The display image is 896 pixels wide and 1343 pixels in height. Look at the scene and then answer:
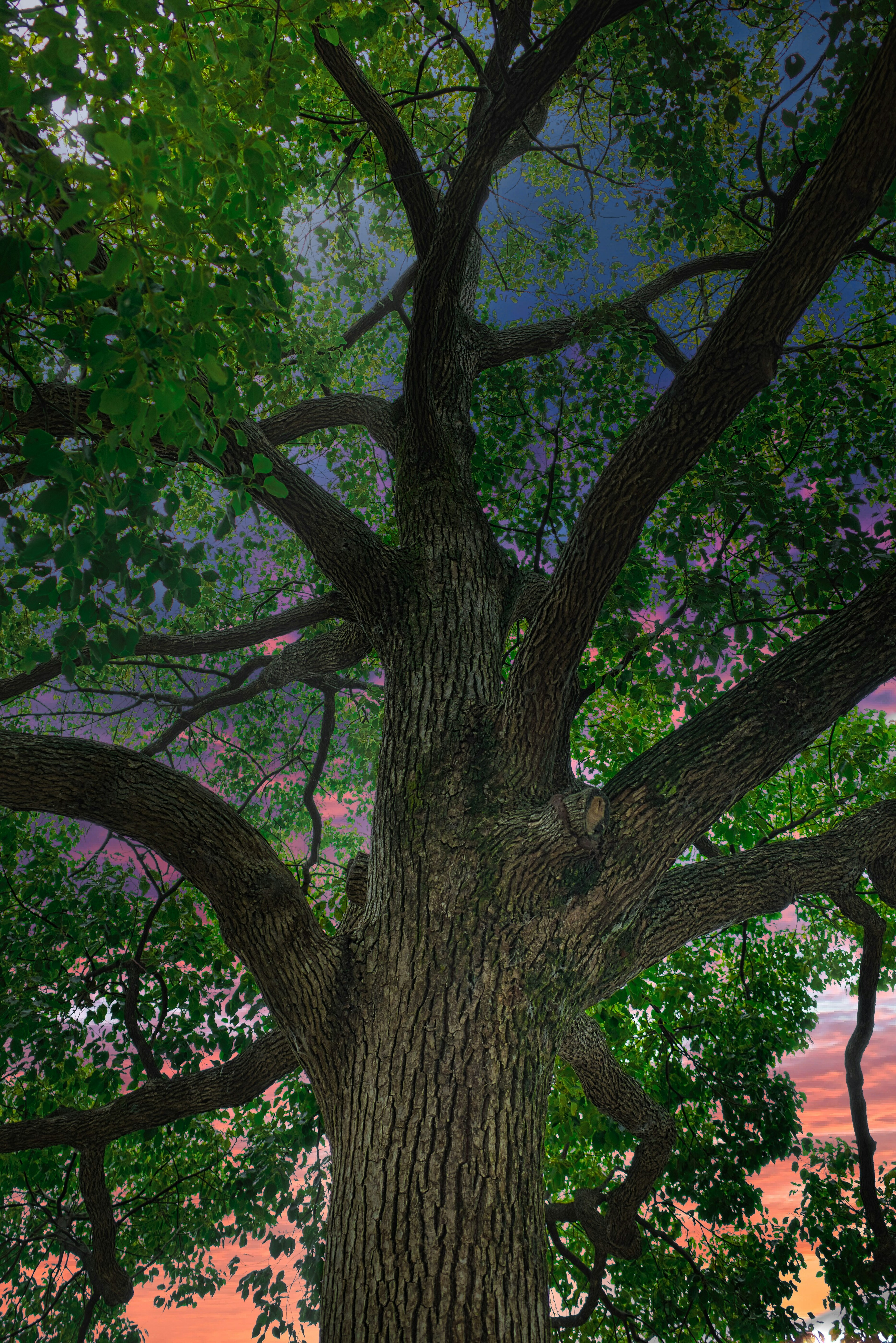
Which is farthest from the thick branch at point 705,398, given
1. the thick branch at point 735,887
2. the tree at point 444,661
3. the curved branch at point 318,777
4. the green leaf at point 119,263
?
the curved branch at point 318,777

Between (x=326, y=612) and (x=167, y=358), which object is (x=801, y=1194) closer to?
(x=326, y=612)

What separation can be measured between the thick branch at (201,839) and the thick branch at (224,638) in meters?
1.96

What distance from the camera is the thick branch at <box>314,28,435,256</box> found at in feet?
13.9

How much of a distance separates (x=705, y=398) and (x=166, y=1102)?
4.58m

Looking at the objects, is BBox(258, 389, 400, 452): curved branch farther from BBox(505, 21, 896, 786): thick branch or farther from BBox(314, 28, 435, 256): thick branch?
BBox(505, 21, 896, 786): thick branch

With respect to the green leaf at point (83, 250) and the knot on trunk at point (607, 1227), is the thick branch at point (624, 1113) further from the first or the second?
the green leaf at point (83, 250)

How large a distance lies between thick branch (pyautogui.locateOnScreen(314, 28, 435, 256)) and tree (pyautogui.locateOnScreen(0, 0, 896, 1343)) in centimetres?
3

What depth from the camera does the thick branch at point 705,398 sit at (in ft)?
8.55

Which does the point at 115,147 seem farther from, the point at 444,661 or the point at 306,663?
the point at 306,663

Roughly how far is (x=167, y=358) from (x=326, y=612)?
285 cm

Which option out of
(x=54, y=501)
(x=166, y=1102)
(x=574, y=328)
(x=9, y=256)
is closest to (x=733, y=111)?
(x=574, y=328)

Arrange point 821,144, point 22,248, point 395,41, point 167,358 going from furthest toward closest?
point 395,41 → point 821,144 → point 167,358 → point 22,248

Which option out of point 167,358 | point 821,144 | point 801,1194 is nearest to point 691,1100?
point 801,1194

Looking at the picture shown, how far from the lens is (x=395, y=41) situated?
6.46 meters
